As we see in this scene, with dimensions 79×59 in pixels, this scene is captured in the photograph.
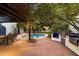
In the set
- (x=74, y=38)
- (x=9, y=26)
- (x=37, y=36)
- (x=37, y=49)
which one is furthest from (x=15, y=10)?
(x=74, y=38)

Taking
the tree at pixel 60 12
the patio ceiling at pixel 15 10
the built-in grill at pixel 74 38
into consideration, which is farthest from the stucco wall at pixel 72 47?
the patio ceiling at pixel 15 10

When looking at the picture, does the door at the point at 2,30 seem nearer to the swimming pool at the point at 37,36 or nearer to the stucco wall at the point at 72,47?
the swimming pool at the point at 37,36

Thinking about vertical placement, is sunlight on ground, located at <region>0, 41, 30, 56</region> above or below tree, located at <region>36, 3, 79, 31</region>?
below

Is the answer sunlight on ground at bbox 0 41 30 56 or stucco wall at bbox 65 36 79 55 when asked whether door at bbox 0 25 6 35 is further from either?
stucco wall at bbox 65 36 79 55

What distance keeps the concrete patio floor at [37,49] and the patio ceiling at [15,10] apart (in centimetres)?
31

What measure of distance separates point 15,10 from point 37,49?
584 mm

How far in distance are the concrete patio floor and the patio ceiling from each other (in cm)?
31

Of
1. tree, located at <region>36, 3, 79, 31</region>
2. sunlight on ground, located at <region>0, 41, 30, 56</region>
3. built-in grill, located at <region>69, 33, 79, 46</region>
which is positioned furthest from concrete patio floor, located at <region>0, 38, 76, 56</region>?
tree, located at <region>36, 3, 79, 31</region>

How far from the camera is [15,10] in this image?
266cm

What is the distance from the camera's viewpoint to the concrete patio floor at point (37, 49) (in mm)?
2689

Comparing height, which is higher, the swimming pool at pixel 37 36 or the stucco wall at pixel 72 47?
the swimming pool at pixel 37 36

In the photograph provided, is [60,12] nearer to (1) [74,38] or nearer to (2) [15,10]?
(1) [74,38]

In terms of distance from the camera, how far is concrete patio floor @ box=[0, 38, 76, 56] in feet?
8.82

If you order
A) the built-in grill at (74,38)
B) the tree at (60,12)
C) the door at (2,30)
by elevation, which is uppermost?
the tree at (60,12)
